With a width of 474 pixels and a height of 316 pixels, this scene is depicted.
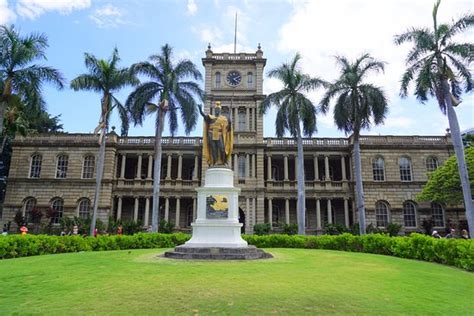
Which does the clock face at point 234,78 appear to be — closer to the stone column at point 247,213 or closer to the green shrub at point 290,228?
the stone column at point 247,213

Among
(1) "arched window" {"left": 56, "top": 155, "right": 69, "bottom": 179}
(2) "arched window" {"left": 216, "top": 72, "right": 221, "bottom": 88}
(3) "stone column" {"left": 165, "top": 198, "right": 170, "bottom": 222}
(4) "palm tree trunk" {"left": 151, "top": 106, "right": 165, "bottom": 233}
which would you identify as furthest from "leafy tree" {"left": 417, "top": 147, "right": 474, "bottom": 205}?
(1) "arched window" {"left": 56, "top": 155, "right": 69, "bottom": 179}

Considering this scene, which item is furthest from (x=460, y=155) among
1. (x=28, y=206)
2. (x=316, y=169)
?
(x=28, y=206)

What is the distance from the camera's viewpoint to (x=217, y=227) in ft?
40.4

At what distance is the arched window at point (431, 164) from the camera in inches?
1241

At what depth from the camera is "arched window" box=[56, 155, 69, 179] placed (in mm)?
32647

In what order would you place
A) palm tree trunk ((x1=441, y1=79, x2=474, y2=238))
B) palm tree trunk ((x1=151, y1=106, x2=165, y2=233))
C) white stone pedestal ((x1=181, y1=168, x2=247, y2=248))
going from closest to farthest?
white stone pedestal ((x1=181, y1=168, x2=247, y2=248))
palm tree trunk ((x1=441, y1=79, x2=474, y2=238))
palm tree trunk ((x1=151, y1=106, x2=165, y2=233))

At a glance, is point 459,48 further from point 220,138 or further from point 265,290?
point 265,290

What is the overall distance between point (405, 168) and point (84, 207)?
97.4 feet

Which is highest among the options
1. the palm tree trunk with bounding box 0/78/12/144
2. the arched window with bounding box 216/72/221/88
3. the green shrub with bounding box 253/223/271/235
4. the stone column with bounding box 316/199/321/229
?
the arched window with bounding box 216/72/221/88

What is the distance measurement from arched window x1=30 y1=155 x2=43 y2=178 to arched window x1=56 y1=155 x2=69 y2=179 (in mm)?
1630

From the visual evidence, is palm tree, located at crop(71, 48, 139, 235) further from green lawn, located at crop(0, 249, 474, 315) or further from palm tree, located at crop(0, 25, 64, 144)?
green lawn, located at crop(0, 249, 474, 315)

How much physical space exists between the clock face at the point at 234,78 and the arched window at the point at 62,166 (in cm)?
1743

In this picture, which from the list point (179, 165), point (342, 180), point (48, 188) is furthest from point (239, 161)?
point (48, 188)

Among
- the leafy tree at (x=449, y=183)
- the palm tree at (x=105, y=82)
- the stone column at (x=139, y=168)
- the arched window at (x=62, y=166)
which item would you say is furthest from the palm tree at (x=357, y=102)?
the arched window at (x=62, y=166)
